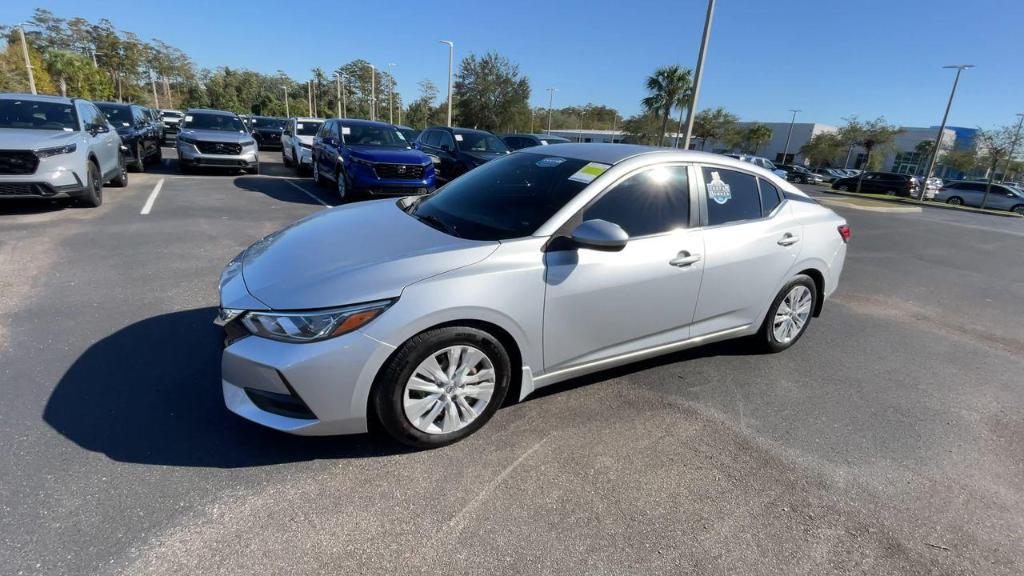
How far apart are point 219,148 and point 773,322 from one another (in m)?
13.3

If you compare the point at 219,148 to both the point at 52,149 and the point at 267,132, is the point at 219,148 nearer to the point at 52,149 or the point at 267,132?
the point at 52,149

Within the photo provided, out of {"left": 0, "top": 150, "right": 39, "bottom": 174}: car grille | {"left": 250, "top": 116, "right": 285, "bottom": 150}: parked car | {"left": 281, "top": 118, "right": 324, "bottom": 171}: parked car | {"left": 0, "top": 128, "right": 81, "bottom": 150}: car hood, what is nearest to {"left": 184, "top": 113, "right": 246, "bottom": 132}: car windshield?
{"left": 281, "top": 118, "right": 324, "bottom": 171}: parked car

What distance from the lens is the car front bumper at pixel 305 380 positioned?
2.37m

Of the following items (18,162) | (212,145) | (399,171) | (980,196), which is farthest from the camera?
(980,196)

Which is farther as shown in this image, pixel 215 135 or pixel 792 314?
pixel 215 135

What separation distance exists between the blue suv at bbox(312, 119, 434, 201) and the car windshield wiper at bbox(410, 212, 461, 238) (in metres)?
6.59

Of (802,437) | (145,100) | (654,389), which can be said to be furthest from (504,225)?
(145,100)

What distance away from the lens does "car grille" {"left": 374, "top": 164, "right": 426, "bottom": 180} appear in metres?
9.66

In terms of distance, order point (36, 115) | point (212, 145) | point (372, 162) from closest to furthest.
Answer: point (36, 115) → point (372, 162) → point (212, 145)

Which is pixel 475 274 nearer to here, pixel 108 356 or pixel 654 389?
pixel 654 389

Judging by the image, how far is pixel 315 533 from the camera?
7.18 ft

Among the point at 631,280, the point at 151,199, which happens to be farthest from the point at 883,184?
the point at 151,199

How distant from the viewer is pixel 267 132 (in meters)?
24.2

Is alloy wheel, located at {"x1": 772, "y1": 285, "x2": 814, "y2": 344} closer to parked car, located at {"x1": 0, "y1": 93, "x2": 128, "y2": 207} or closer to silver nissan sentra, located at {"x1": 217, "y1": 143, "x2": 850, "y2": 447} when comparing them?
silver nissan sentra, located at {"x1": 217, "y1": 143, "x2": 850, "y2": 447}
